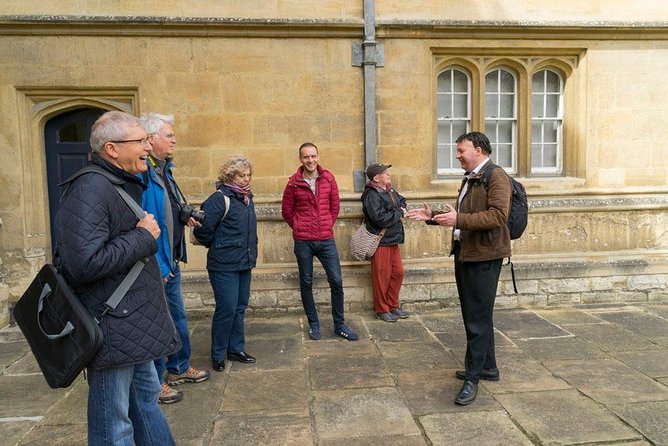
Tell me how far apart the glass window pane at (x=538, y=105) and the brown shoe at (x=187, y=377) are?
5546 mm

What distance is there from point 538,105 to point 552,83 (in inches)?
14.5

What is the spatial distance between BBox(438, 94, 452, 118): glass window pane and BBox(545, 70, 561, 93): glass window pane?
4.71 ft

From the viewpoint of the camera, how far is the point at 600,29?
652 centimetres

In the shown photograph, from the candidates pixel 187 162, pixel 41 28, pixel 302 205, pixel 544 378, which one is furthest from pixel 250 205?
pixel 41 28

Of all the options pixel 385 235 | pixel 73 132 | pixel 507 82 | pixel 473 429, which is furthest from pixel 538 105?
pixel 73 132

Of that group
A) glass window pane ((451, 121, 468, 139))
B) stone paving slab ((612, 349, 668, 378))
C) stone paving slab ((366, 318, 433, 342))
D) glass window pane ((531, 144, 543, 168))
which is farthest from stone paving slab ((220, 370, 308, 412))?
glass window pane ((531, 144, 543, 168))

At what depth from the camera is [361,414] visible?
359cm

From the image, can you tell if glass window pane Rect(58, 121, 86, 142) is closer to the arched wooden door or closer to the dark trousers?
the arched wooden door

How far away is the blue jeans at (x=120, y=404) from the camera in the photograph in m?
2.32

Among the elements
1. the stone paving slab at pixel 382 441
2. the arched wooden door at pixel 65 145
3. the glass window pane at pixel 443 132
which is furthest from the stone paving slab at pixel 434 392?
the arched wooden door at pixel 65 145

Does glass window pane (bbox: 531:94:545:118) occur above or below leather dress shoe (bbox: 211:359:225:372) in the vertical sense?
above

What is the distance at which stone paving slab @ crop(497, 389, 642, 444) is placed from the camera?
126 inches

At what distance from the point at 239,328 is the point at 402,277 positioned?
2.29m

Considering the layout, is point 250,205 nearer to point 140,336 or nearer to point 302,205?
point 302,205
